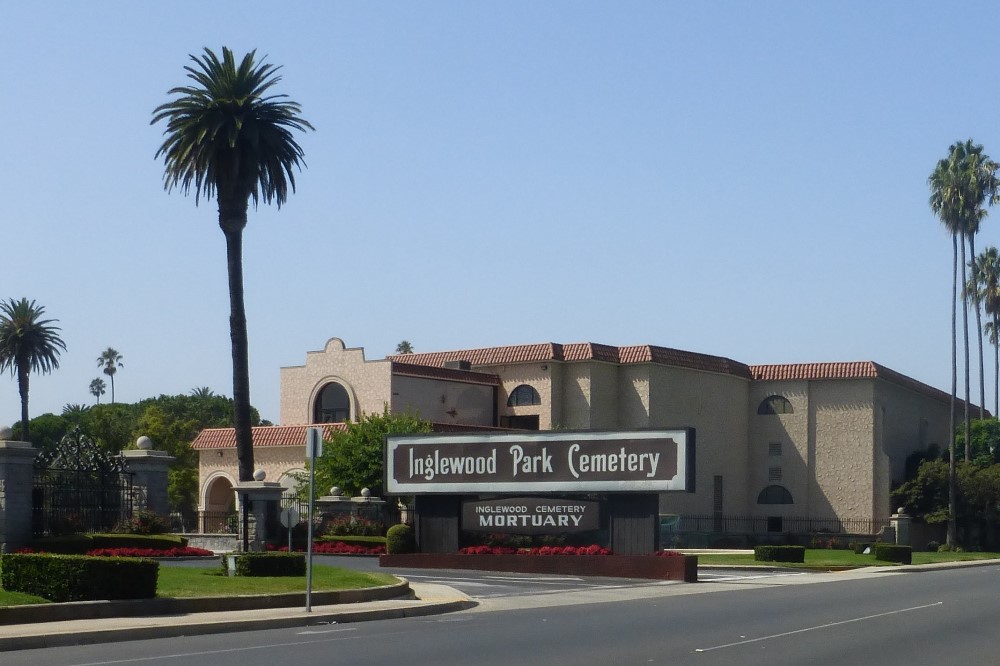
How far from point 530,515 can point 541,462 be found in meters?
1.70

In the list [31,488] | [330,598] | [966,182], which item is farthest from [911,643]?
[966,182]

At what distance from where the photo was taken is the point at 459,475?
3975 cm

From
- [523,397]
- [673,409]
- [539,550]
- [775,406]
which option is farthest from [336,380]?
[539,550]

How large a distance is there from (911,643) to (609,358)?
48968mm

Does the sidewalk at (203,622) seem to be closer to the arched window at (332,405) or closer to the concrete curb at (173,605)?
the concrete curb at (173,605)

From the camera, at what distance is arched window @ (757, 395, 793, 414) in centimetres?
7212

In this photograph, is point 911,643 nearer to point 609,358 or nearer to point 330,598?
point 330,598

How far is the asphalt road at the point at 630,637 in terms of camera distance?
15641 millimetres

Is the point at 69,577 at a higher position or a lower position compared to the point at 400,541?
higher

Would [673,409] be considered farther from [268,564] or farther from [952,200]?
[268,564]

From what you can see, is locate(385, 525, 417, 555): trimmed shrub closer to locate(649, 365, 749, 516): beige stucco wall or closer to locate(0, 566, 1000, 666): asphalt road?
locate(0, 566, 1000, 666): asphalt road

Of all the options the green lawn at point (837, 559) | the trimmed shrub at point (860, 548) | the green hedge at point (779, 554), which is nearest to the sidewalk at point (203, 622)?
the green lawn at point (837, 559)

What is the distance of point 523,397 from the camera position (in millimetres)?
67625

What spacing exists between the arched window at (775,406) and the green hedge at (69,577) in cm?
5577
